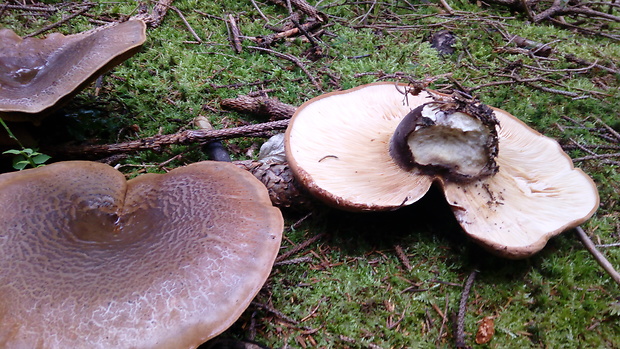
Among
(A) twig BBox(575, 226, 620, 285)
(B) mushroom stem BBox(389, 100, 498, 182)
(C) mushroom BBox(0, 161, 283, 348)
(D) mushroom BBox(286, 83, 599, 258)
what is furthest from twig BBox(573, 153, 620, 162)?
Result: (C) mushroom BBox(0, 161, 283, 348)

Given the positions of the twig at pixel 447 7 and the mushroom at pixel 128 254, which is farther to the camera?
the twig at pixel 447 7

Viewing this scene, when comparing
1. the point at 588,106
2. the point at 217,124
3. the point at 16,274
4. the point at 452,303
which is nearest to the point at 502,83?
the point at 588,106

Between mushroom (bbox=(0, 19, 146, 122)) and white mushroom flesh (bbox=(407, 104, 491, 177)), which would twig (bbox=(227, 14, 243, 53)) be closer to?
mushroom (bbox=(0, 19, 146, 122))

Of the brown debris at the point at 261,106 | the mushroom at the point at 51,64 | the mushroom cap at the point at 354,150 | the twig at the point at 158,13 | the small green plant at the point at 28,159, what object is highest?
the mushroom at the point at 51,64

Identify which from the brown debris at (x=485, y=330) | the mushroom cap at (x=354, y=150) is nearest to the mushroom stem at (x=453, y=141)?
the mushroom cap at (x=354, y=150)

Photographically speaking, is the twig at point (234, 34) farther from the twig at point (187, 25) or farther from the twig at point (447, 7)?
the twig at point (447, 7)

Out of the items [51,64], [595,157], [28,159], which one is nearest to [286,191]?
[28,159]

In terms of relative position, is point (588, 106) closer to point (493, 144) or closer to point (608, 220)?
point (608, 220)
